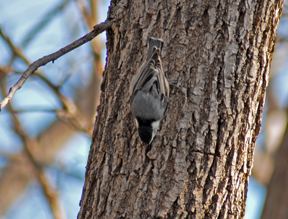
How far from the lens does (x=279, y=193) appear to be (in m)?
3.39

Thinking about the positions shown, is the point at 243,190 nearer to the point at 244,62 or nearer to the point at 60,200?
the point at 244,62

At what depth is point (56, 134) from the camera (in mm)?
7484

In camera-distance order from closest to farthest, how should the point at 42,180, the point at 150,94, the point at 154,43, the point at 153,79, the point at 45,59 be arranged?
the point at 45,59
the point at 154,43
the point at 153,79
the point at 150,94
the point at 42,180

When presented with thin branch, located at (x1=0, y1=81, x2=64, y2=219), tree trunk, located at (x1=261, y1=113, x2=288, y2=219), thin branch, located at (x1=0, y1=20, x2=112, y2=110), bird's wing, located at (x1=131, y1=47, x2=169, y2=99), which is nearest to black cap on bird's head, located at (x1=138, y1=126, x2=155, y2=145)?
bird's wing, located at (x1=131, y1=47, x2=169, y2=99)

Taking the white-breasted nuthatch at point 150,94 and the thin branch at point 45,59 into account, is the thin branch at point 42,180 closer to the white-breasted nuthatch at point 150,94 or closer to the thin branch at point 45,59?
the white-breasted nuthatch at point 150,94

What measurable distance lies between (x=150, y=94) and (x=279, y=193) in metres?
1.86

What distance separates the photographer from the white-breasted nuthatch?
7.41 feet

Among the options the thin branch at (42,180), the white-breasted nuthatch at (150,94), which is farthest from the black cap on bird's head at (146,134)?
the thin branch at (42,180)

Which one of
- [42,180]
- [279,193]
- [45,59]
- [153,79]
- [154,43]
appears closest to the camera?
[45,59]

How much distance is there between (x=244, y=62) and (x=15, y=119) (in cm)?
412

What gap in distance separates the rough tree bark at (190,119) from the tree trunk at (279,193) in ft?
4.63

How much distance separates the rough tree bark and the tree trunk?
1412 mm

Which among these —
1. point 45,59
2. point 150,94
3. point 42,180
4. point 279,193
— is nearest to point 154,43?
point 150,94

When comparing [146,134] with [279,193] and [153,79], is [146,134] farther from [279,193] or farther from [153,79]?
[279,193]
